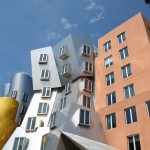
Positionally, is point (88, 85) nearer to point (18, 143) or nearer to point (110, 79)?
point (110, 79)

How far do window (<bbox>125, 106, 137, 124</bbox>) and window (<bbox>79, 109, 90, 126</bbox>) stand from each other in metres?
5.00


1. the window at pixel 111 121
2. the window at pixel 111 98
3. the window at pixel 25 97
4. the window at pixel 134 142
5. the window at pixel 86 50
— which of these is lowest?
the window at pixel 134 142

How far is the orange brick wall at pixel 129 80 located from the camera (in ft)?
80.0

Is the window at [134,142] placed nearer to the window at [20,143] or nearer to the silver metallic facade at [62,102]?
the silver metallic facade at [62,102]

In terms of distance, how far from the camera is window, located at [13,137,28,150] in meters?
30.2

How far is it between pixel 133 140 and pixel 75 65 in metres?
18.2

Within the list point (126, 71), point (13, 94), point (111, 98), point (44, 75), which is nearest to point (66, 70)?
Answer: point (44, 75)

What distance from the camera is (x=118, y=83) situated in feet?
96.3

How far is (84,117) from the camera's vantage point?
2772cm

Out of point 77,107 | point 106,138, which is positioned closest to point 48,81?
point 77,107

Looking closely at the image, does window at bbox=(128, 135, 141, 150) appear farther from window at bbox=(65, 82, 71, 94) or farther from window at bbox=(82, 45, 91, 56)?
window at bbox=(82, 45, 91, 56)

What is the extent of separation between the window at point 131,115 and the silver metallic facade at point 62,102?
4.03 m

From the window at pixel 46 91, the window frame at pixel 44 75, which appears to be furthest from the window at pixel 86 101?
the window frame at pixel 44 75

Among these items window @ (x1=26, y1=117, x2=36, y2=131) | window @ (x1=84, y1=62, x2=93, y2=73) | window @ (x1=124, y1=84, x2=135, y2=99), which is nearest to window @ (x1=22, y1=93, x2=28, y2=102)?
window @ (x1=26, y1=117, x2=36, y2=131)
